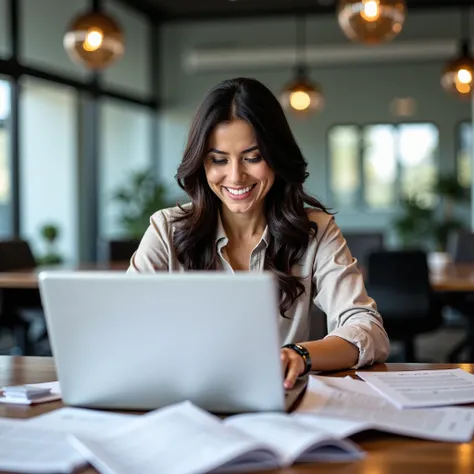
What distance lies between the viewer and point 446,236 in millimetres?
9883

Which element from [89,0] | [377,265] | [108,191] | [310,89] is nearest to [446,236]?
[310,89]

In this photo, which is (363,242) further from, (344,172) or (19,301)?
(344,172)

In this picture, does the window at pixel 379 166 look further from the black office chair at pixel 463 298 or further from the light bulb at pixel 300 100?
the black office chair at pixel 463 298

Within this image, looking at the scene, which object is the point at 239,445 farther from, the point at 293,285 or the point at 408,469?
the point at 293,285

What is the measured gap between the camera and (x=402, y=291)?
473 centimetres

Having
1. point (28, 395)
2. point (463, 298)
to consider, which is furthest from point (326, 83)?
point (28, 395)

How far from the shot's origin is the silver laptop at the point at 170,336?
4.16 feet

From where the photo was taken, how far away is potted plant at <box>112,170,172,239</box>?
9.49 metres

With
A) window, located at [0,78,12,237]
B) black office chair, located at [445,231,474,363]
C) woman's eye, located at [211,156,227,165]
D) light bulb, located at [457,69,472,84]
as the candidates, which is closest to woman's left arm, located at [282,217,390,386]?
woman's eye, located at [211,156,227,165]

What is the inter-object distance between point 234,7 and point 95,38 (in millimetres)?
5639

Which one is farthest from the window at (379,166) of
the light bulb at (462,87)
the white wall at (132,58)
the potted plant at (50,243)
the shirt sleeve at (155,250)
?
the shirt sleeve at (155,250)

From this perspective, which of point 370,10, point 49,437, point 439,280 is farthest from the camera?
point 439,280

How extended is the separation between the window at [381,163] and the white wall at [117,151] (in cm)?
239

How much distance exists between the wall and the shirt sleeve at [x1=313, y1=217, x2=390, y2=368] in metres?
8.55
